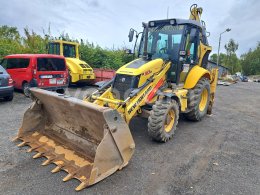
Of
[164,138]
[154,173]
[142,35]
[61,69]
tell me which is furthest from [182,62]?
[61,69]

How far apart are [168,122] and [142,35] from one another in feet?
8.78

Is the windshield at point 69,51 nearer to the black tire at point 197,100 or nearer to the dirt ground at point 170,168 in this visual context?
the dirt ground at point 170,168

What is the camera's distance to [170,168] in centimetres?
415

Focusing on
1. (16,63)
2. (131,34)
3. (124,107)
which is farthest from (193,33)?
(16,63)

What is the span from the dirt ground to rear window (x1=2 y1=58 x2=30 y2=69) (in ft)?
13.2

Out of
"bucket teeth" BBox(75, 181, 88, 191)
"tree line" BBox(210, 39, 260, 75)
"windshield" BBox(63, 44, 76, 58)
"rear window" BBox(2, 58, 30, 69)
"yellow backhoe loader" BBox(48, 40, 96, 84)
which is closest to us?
"bucket teeth" BBox(75, 181, 88, 191)

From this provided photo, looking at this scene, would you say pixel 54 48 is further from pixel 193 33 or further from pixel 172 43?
pixel 193 33

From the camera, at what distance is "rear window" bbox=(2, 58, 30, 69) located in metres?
9.72

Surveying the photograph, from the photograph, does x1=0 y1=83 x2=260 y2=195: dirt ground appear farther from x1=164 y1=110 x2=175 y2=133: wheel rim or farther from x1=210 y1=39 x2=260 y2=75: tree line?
x1=210 y1=39 x2=260 y2=75: tree line

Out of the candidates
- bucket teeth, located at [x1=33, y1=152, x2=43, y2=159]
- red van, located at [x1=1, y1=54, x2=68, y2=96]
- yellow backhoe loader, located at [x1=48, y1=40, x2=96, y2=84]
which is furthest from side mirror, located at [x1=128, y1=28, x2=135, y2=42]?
yellow backhoe loader, located at [x1=48, y1=40, x2=96, y2=84]

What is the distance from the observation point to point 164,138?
16.8 ft

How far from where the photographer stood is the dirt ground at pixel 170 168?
352 cm

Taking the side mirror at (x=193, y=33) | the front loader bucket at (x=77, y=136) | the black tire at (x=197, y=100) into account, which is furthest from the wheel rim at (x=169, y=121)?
the side mirror at (x=193, y=33)

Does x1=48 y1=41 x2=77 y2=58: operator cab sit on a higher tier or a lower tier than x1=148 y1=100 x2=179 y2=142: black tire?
higher
